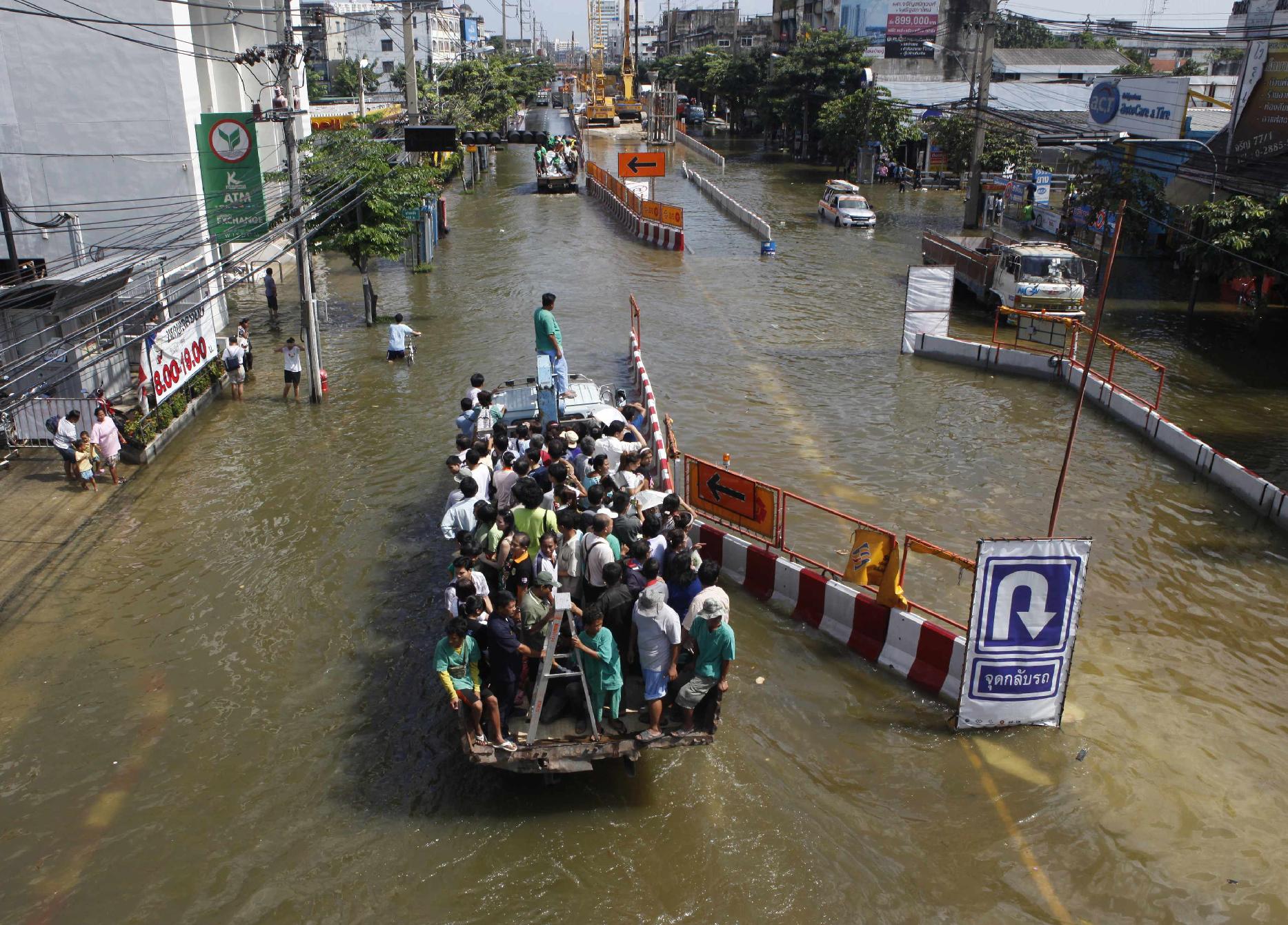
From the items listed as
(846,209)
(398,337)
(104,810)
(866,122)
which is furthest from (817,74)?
(104,810)

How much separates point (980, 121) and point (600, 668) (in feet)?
113

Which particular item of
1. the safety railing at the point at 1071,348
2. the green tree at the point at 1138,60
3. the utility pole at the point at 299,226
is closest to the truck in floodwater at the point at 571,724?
the utility pole at the point at 299,226

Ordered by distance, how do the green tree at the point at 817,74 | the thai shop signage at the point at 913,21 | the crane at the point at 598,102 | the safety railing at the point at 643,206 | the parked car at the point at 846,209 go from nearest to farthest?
the safety railing at the point at 643,206 < the parked car at the point at 846,209 < the green tree at the point at 817,74 < the thai shop signage at the point at 913,21 < the crane at the point at 598,102

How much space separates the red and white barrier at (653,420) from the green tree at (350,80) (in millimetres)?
72169

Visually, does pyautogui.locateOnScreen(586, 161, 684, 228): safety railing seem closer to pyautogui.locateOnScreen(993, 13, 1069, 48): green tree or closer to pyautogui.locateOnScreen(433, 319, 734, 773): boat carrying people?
pyautogui.locateOnScreen(433, 319, 734, 773): boat carrying people

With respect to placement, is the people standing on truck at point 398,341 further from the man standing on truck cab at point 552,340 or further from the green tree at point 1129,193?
the green tree at point 1129,193

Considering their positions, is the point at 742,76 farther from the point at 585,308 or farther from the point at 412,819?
the point at 412,819

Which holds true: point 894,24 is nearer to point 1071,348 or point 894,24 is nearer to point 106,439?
point 1071,348

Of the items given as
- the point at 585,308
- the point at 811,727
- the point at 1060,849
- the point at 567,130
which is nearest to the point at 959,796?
the point at 1060,849

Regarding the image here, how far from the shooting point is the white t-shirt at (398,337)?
68.4ft

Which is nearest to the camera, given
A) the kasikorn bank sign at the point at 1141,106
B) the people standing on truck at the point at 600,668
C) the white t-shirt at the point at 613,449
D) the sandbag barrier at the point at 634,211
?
the people standing on truck at the point at 600,668

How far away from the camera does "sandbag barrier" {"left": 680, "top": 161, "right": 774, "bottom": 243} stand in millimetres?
35656

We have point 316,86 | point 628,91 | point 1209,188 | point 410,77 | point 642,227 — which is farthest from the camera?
point 628,91

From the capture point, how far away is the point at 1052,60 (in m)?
66.4
